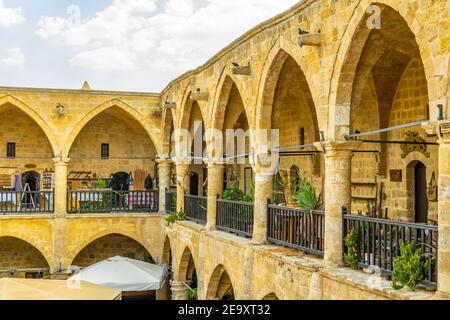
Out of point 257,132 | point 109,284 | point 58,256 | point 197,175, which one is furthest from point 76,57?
point 257,132

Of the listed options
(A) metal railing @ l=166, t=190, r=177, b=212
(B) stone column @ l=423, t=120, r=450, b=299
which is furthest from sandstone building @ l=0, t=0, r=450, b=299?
A: (A) metal railing @ l=166, t=190, r=177, b=212

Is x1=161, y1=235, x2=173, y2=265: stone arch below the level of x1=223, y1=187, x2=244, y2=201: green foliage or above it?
below

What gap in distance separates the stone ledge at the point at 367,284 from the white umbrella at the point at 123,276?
7996 mm

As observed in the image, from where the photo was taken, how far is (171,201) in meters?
17.9

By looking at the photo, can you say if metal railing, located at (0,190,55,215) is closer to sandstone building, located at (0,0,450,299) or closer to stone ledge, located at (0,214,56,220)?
sandstone building, located at (0,0,450,299)

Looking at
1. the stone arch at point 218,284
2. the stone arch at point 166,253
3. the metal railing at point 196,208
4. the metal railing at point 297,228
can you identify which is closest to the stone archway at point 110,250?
the stone arch at point 166,253

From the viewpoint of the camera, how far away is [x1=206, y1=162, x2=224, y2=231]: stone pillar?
13.1 metres

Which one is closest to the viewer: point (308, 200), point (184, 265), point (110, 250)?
point (308, 200)

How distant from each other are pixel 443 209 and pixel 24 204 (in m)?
15.6

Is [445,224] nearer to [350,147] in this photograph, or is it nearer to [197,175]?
[350,147]

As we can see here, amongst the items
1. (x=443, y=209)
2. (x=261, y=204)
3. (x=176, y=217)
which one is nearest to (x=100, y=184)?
(x=176, y=217)

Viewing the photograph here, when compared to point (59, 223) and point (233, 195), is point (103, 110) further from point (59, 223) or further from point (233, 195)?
point (233, 195)

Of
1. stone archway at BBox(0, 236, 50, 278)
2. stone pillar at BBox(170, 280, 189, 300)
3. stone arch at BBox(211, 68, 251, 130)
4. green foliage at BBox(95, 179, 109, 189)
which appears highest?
stone arch at BBox(211, 68, 251, 130)

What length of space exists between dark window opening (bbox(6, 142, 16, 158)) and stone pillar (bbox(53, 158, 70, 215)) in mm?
2879
